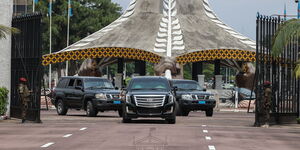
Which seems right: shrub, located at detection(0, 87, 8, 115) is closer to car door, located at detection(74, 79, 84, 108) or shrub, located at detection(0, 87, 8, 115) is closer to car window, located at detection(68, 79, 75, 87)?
car door, located at detection(74, 79, 84, 108)

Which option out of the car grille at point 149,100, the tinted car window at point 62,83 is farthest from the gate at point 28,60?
the tinted car window at point 62,83

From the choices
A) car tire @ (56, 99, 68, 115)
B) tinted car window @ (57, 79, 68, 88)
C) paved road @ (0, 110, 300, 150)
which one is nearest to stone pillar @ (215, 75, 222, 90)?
tinted car window @ (57, 79, 68, 88)

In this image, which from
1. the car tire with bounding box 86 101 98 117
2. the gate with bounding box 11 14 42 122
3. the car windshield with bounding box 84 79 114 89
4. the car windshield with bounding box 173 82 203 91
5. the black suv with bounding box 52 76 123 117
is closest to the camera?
the gate with bounding box 11 14 42 122

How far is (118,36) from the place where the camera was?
210ft

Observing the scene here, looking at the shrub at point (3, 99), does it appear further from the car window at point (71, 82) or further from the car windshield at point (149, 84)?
the car window at point (71, 82)

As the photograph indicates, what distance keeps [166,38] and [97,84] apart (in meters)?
27.6

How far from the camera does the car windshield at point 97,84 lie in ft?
119

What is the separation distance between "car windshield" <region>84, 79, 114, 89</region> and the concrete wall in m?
5.12

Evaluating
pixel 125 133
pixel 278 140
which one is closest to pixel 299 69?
pixel 278 140

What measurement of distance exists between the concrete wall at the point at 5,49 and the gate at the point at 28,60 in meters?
0.33

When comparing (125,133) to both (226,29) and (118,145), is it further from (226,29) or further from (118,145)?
(226,29)

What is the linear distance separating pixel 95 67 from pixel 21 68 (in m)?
39.9

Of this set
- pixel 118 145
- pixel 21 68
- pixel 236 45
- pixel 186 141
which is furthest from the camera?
pixel 236 45

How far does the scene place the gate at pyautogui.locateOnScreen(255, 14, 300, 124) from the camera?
95.7ft
